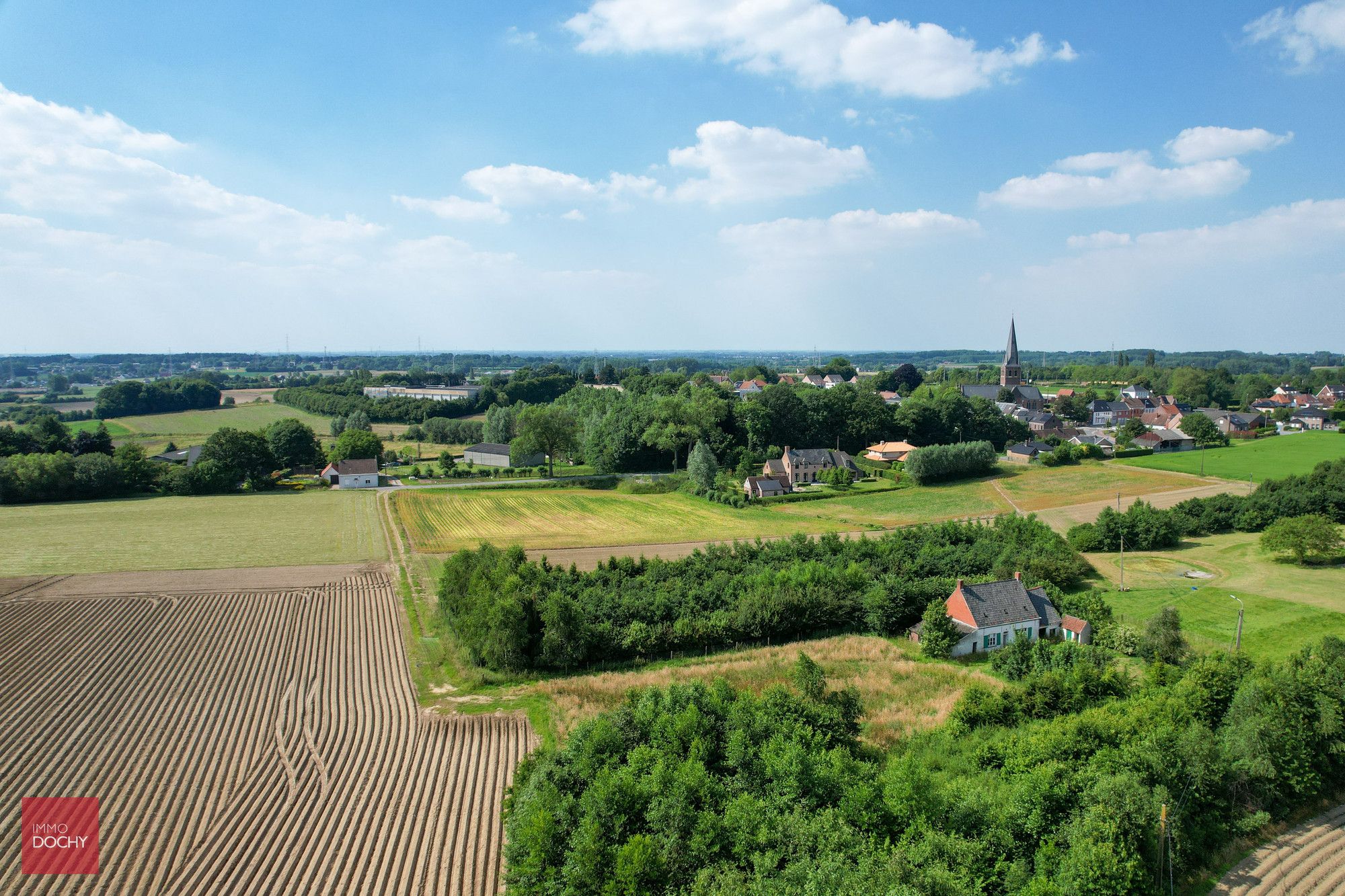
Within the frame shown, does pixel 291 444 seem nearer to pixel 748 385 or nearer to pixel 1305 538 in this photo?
pixel 1305 538

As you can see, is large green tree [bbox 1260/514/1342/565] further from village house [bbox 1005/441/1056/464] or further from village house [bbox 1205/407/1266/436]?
village house [bbox 1205/407/1266/436]

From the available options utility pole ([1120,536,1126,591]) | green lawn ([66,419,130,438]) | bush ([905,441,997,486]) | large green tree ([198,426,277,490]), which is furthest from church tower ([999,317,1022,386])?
green lawn ([66,419,130,438])

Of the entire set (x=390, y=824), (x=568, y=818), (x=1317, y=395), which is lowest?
(x=390, y=824)

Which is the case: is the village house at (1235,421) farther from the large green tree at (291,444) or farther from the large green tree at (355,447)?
the large green tree at (291,444)

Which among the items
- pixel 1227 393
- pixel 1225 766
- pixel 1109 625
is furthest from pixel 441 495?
pixel 1227 393

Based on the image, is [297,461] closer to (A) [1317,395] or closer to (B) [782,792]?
(B) [782,792]
